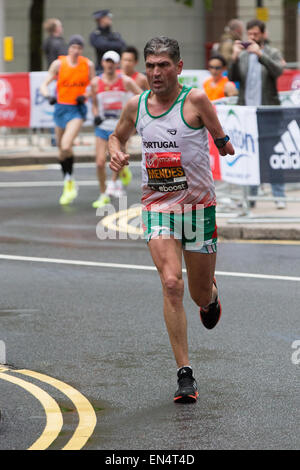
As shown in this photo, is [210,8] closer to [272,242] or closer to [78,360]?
[272,242]

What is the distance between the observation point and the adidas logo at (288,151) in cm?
1200

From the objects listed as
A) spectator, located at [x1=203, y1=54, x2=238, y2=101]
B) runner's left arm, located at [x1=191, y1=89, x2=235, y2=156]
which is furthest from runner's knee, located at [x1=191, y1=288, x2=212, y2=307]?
spectator, located at [x1=203, y1=54, x2=238, y2=101]

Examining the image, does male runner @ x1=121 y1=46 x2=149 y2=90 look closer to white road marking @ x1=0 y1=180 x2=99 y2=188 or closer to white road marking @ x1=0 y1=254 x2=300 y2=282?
white road marking @ x1=0 y1=180 x2=99 y2=188

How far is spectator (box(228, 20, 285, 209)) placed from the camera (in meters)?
13.1

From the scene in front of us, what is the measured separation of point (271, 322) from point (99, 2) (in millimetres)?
22473

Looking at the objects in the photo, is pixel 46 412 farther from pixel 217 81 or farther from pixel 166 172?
pixel 217 81

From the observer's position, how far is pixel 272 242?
12.2m

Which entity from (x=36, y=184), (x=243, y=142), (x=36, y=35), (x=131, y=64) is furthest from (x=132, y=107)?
(x=36, y=35)

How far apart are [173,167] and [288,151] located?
561 centimetres

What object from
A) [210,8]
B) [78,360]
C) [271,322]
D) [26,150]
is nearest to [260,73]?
[271,322]

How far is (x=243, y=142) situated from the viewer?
12273 millimetres

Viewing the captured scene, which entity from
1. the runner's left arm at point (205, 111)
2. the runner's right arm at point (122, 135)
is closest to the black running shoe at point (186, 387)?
the runner's right arm at point (122, 135)

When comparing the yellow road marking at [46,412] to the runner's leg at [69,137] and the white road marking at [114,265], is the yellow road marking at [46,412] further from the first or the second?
the runner's leg at [69,137]

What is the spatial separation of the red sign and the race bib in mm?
13448
